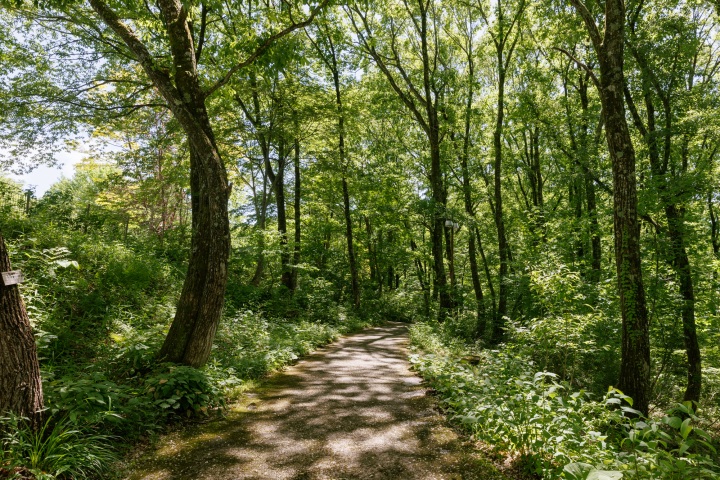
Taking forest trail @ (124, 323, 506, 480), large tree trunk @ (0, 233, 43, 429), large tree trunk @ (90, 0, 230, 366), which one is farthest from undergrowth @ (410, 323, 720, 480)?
large tree trunk @ (0, 233, 43, 429)

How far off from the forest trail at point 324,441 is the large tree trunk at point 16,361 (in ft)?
3.66

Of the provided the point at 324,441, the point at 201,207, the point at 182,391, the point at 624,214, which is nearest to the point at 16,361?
the point at 182,391

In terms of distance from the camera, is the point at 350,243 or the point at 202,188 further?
the point at 350,243

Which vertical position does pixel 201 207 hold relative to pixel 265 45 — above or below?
below

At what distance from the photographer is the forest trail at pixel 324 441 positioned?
350 centimetres

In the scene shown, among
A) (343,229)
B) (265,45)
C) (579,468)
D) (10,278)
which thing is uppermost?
(265,45)

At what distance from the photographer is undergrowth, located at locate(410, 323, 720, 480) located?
2318mm

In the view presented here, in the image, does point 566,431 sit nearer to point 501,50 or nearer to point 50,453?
point 50,453

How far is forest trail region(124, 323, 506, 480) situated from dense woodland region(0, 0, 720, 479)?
0.36 metres

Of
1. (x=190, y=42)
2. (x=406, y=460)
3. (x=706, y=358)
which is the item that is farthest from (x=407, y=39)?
(x=406, y=460)

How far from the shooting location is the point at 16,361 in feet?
10.3

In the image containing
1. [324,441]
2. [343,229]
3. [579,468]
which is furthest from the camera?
[343,229]

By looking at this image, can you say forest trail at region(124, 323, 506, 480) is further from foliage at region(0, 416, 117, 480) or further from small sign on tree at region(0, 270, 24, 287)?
small sign on tree at region(0, 270, 24, 287)

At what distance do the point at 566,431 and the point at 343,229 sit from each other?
20.1 meters
